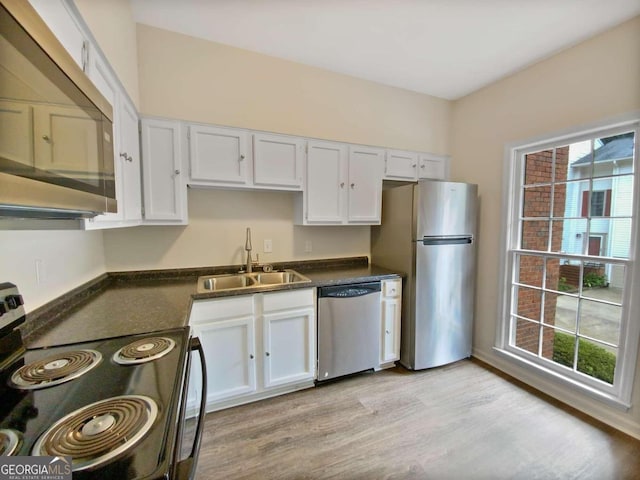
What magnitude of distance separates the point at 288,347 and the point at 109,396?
1451 millimetres

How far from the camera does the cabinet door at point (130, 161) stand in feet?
4.78

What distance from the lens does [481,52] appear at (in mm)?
2188

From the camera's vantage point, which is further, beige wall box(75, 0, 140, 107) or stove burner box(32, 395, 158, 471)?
beige wall box(75, 0, 140, 107)

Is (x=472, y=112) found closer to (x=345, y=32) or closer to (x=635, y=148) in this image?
(x=635, y=148)

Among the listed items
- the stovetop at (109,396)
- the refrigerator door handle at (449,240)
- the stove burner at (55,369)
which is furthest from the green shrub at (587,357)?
the stove burner at (55,369)

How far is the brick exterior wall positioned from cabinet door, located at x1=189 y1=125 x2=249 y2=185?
2564 mm

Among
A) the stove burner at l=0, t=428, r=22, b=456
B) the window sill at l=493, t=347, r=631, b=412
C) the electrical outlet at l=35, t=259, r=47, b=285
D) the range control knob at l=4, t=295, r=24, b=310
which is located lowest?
the window sill at l=493, t=347, r=631, b=412

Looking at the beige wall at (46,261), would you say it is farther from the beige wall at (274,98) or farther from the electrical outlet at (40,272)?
the beige wall at (274,98)

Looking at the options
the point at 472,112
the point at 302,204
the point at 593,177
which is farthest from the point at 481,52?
the point at 302,204

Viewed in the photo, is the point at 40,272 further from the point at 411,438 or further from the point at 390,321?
the point at 390,321

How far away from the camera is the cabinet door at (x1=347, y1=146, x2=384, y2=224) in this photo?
2.54 m

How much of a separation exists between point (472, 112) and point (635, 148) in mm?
1398

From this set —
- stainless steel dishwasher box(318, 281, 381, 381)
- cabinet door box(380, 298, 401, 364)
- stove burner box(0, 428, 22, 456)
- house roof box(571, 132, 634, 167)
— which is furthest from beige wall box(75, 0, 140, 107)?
house roof box(571, 132, 634, 167)

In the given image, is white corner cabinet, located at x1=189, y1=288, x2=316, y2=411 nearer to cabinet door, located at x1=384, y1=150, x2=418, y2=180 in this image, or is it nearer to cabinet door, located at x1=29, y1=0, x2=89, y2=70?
cabinet door, located at x1=29, y1=0, x2=89, y2=70
